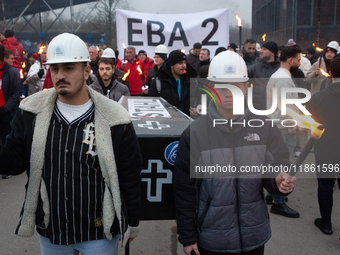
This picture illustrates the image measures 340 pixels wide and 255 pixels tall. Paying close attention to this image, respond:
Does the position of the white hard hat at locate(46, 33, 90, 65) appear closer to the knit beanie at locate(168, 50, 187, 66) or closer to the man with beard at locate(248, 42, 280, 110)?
the knit beanie at locate(168, 50, 187, 66)

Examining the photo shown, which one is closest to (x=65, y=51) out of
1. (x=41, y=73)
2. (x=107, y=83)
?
(x=107, y=83)

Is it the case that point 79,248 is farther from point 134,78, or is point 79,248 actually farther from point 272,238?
point 134,78

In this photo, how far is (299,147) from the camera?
23.0 feet

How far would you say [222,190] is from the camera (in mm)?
2170

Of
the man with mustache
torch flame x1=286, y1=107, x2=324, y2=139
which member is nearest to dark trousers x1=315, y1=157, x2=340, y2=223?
Result: torch flame x1=286, y1=107, x2=324, y2=139

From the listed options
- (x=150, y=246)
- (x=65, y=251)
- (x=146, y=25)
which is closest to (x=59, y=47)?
(x=65, y=251)

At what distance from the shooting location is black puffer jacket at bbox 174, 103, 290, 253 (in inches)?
85.7

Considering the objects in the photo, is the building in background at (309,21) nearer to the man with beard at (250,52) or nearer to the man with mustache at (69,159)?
the man with beard at (250,52)

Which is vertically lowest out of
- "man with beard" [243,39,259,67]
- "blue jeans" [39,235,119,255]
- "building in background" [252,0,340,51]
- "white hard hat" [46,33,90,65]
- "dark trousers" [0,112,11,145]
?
"blue jeans" [39,235,119,255]

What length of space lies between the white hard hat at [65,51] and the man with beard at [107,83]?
308 centimetres

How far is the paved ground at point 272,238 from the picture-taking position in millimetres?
3828

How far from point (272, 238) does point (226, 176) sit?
2358 mm

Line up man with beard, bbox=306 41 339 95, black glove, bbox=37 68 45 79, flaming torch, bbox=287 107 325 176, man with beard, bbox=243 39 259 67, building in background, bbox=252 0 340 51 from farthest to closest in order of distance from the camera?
1. building in background, bbox=252 0 340 51
2. man with beard, bbox=243 39 259 67
3. black glove, bbox=37 68 45 79
4. man with beard, bbox=306 41 339 95
5. flaming torch, bbox=287 107 325 176

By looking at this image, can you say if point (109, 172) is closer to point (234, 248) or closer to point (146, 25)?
point (234, 248)
